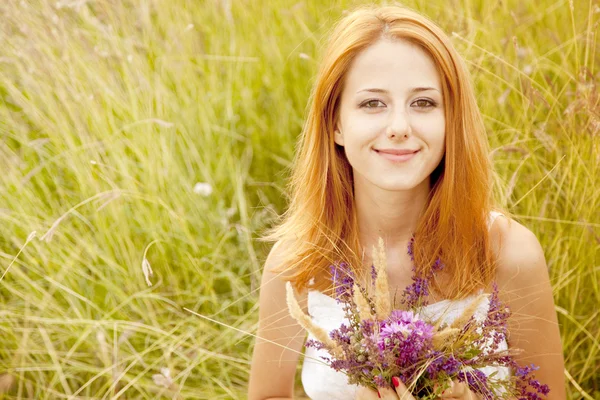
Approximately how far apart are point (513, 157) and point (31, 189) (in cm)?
191

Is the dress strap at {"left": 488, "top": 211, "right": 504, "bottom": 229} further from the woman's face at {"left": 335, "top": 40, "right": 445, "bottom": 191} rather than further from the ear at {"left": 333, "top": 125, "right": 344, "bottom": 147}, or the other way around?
the ear at {"left": 333, "top": 125, "right": 344, "bottom": 147}

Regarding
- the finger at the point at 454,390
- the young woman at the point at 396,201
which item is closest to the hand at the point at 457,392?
the finger at the point at 454,390

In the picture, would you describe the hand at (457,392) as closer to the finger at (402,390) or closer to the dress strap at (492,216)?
the finger at (402,390)

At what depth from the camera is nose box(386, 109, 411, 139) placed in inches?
78.0

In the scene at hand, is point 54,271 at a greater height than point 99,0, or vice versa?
point 99,0

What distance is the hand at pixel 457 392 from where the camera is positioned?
1.68 m

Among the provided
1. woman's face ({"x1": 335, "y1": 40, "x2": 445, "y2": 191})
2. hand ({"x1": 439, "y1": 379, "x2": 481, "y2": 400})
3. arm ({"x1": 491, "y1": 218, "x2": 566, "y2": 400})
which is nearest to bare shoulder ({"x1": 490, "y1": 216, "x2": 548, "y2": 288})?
Answer: arm ({"x1": 491, "y1": 218, "x2": 566, "y2": 400})

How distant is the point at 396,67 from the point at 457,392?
0.83 metres

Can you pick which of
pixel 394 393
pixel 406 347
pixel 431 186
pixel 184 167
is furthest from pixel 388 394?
pixel 184 167

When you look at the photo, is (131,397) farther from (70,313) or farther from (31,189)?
(31,189)

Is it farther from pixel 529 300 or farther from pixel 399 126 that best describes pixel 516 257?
pixel 399 126

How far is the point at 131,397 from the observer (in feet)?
9.72

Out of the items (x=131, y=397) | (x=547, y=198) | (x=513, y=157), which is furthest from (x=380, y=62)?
(x=131, y=397)

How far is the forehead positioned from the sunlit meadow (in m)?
0.64
